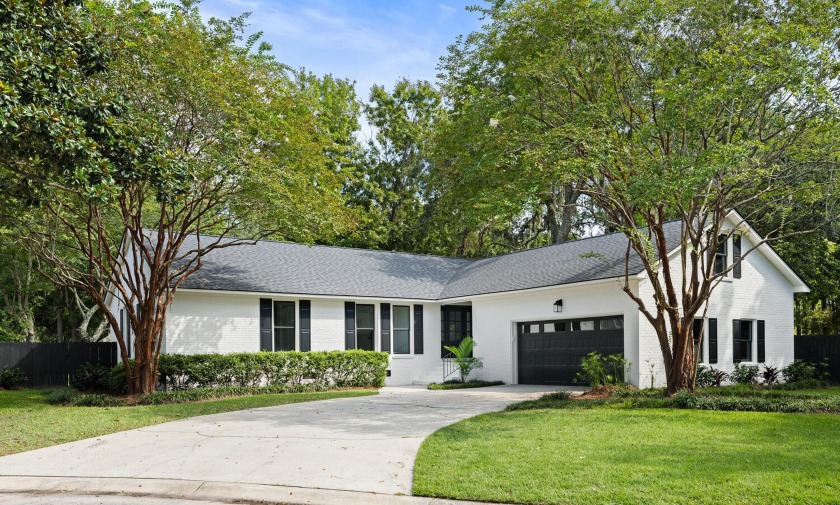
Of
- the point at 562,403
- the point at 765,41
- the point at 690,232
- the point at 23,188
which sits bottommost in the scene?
the point at 562,403

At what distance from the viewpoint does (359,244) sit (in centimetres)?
3625

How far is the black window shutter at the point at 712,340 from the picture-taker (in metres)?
20.4

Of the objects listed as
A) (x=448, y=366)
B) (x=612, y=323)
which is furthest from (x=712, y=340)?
(x=448, y=366)

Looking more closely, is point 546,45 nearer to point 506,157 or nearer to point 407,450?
point 506,157

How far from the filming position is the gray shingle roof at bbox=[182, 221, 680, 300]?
66.6ft

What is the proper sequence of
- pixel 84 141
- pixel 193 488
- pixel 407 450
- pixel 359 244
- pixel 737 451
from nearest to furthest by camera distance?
1. pixel 193 488
2. pixel 737 451
3. pixel 407 450
4. pixel 84 141
5. pixel 359 244

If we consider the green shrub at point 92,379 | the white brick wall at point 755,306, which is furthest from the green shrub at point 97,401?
the white brick wall at point 755,306

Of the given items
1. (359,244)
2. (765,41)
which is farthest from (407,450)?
(359,244)

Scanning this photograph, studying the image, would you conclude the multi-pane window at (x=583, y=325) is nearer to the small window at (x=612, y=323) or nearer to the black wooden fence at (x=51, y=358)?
the small window at (x=612, y=323)

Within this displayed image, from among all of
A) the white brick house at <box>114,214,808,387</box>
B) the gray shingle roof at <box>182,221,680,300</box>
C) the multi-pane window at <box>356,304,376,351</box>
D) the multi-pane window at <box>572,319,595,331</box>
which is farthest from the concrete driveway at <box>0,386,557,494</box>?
the multi-pane window at <box>356,304,376,351</box>

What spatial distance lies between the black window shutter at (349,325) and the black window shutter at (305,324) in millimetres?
1344

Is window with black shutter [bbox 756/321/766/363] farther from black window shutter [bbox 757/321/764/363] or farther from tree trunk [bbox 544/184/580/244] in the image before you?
tree trunk [bbox 544/184/580/244]

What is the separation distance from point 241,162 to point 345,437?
312 inches

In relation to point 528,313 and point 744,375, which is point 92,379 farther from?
point 744,375
